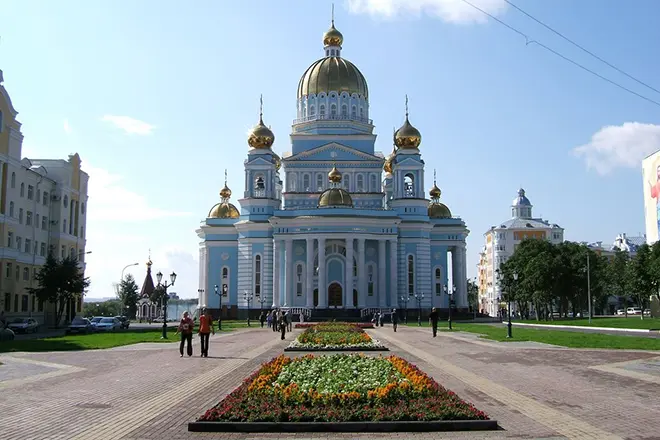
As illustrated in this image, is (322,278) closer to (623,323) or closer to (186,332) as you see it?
(623,323)

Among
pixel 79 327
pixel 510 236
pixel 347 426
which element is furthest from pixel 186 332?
pixel 510 236

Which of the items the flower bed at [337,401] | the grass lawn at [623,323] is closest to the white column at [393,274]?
the grass lawn at [623,323]

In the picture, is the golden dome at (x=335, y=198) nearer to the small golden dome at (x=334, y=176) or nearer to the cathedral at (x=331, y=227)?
the cathedral at (x=331, y=227)

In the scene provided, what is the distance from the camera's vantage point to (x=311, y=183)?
81688 millimetres

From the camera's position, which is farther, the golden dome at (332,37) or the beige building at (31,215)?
the golden dome at (332,37)

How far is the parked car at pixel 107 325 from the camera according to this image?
182 feet

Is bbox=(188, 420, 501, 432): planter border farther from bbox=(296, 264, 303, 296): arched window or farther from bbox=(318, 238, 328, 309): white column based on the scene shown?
bbox=(296, 264, 303, 296): arched window

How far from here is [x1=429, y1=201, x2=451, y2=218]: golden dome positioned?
87.3 meters

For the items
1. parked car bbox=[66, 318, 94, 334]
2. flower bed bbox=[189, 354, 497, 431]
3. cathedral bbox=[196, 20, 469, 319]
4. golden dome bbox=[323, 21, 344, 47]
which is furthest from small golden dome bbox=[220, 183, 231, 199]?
flower bed bbox=[189, 354, 497, 431]

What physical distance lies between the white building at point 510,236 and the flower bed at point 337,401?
379 feet

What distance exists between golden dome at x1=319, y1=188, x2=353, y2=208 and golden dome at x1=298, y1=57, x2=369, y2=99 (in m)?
14.0

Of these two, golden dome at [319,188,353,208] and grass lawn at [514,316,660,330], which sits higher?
golden dome at [319,188,353,208]

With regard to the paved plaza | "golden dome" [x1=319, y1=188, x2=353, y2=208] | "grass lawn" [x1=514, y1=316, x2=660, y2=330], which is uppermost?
"golden dome" [x1=319, y1=188, x2=353, y2=208]

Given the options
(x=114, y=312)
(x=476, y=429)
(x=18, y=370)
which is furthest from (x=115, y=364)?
(x=114, y=312)
